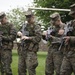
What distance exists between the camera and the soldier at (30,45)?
32.4 feet

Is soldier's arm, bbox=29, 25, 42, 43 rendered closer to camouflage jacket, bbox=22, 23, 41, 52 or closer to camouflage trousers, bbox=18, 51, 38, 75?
camouflage jacket, bbox=22, 23, 41, 52

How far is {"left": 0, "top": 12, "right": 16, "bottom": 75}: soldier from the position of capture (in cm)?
1046

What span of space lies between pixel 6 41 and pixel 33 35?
3.14 ft

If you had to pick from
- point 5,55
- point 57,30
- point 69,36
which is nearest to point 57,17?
point 57,30

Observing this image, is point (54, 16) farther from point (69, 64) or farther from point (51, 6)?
point (51, 6)

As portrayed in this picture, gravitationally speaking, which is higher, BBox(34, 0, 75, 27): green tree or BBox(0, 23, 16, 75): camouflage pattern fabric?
BBox(0, 23, 16, 75): camouflage pattern fabric

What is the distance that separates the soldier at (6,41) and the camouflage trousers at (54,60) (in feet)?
4.07

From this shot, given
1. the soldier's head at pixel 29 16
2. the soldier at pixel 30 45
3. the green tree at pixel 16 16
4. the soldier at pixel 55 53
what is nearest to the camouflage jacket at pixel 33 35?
the soldier at pixel 30 45

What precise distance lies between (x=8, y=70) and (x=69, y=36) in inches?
102

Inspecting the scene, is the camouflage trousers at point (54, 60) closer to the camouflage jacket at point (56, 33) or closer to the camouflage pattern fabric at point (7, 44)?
the camouflage jacket at point (56, 33)

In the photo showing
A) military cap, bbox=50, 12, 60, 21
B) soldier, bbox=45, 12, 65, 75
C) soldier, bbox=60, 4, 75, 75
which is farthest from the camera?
soldier, bbox=45, 12, 65, 75

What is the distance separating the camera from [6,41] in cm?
1059

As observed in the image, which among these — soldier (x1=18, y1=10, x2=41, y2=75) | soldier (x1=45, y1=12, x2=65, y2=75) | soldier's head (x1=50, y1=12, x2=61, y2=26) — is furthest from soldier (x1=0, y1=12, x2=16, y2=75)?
soldier's head (x1=50, y1=12, x2=61, y2=26)

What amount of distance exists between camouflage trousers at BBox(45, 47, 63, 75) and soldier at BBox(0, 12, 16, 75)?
1241mm
